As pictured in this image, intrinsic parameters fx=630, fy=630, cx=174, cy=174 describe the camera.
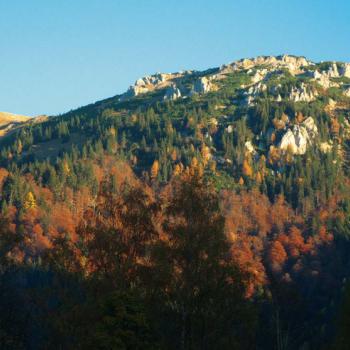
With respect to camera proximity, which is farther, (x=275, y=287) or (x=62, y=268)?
(x=275, y=287)

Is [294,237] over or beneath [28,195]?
beneath

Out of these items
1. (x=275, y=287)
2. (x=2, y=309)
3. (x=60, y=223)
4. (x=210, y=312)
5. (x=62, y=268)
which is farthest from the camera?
(x=60, y=223)

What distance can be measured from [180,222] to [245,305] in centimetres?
679

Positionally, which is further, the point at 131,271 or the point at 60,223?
the point at 60,223

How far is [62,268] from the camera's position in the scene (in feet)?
147

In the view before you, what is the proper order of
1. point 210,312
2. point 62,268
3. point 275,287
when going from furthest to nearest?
point 275,287 → point 62,268 → point 210,312

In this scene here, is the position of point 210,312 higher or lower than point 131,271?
lower

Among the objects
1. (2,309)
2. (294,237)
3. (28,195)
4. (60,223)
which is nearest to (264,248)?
(294,237)

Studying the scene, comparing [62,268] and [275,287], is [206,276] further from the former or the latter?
[275,287]

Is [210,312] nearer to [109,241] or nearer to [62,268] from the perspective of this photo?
[109,241]

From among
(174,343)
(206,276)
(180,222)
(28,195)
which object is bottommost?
(174,343)

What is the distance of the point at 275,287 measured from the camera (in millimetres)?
66312

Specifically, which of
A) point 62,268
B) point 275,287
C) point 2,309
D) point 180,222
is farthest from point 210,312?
point 275,287

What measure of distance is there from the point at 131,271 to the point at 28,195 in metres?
149
